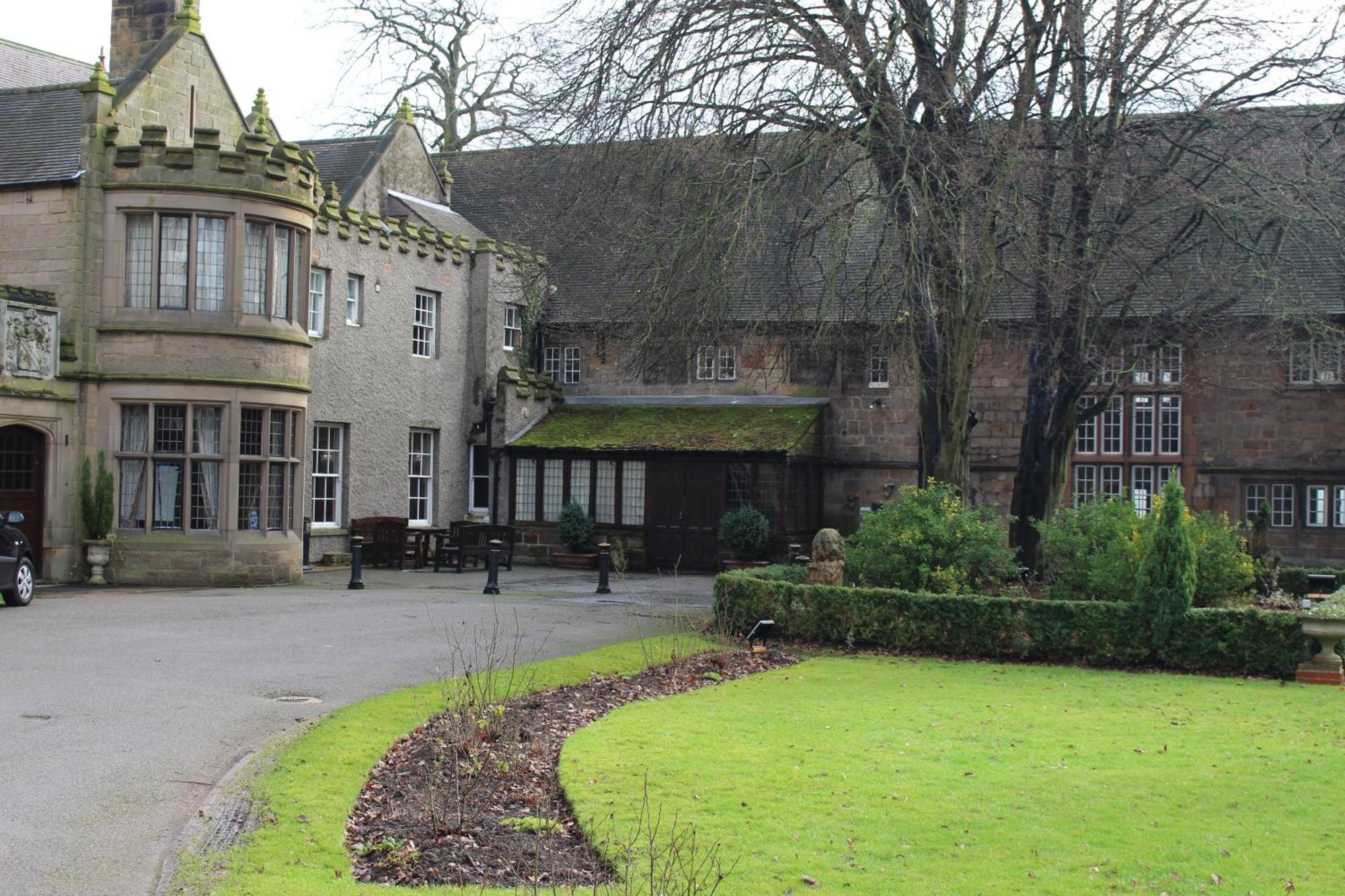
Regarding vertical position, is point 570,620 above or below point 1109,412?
below

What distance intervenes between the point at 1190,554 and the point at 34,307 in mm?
17106

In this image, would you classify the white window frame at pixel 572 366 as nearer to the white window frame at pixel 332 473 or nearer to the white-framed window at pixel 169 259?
Answer: the white window frame at pixel 332 473

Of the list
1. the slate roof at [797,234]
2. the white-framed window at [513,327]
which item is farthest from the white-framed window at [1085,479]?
the white-framed window at [513,327]

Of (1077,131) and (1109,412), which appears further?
(1109,412)

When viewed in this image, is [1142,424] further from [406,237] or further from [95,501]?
[95,501]

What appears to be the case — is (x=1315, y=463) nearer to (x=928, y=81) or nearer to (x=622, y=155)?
(x=928, y=81)

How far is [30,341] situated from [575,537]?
12.8 m

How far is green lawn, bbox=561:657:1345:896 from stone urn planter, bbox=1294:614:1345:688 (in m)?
1.10

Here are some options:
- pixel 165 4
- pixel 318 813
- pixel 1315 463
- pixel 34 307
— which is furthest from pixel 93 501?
pixel 1315 463

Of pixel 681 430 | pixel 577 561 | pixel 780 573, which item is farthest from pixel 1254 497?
pixel 577 561

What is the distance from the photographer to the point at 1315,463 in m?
28.2

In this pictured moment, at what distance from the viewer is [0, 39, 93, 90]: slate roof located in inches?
1103

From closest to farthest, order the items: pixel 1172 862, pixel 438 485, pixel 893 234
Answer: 1. pixel 1172 862
2. pixel 893 234
3. pixel 438 485

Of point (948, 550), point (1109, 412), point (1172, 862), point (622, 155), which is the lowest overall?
point (1172, 862)
